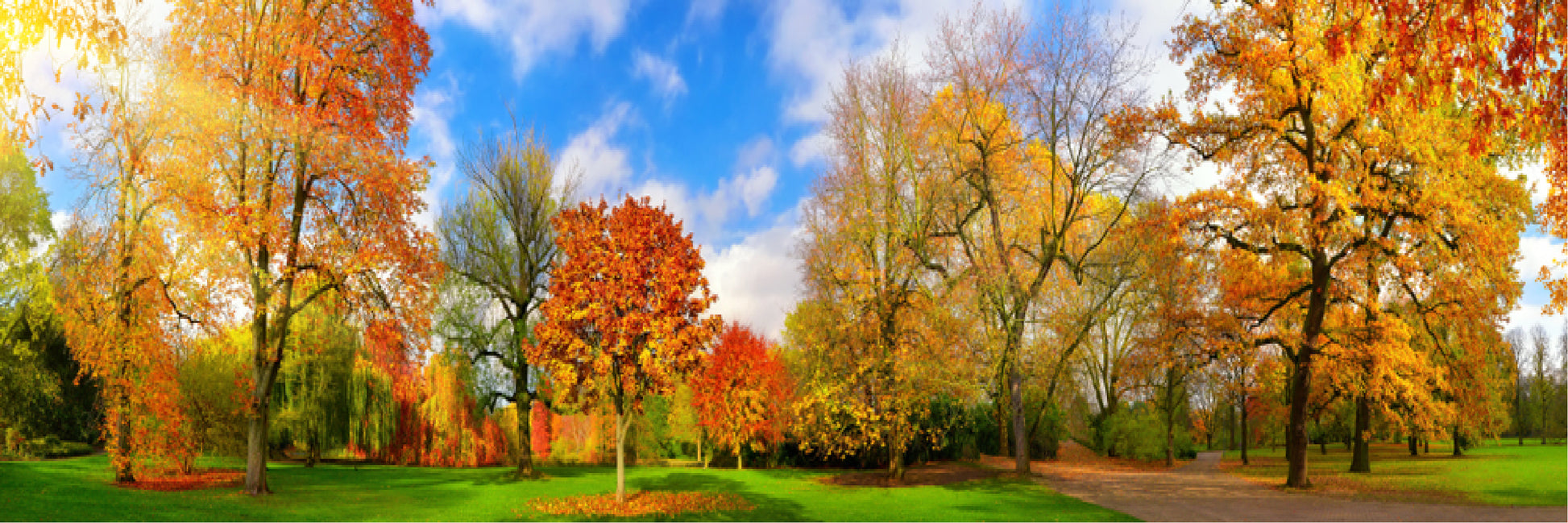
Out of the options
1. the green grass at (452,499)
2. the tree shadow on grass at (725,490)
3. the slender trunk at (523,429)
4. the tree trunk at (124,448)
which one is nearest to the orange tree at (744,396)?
the tree shadow on grass at (725,490)

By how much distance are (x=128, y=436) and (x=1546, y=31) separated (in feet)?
76.1

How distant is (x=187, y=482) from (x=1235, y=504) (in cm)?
2260

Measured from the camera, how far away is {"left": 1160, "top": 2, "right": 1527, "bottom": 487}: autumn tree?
17672 millimetres

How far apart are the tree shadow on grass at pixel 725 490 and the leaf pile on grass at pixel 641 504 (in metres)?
0.38

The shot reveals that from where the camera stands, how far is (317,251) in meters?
16.8

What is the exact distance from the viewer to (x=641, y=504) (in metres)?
16.1

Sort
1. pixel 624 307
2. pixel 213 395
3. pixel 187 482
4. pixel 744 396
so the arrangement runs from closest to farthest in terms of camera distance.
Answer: pixel 624 307 < pixel 187 482 < pixel 213 395 < pixel 744 396

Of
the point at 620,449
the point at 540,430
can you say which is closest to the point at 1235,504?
the point at 620,449

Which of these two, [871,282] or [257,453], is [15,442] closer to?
[257,453]

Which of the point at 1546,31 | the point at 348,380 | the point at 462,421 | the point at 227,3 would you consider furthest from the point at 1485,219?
the point at 348,380

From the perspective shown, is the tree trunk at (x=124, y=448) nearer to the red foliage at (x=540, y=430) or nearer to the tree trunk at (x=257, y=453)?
the tree trunk at (x=257, y=453)

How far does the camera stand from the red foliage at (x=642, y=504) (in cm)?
1530

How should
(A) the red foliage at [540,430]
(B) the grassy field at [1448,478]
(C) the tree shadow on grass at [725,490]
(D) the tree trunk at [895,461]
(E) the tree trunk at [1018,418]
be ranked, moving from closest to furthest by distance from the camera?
(C) the tree shadow on grass at [725,490]
(B) the grassy field at [1448,478]
(D) the tree trunk at [895,461]
(E) the tree trunk at [1018,418]
(A) the red foliage at [540,430]

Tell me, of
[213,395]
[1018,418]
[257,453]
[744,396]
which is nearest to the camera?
[257,453]
